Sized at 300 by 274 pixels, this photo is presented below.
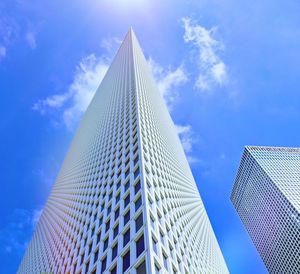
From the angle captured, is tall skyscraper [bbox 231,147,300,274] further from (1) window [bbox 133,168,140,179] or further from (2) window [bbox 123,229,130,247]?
(2) window [bbox 123,229,130,247]

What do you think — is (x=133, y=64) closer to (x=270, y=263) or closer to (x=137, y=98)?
(x=137, y=98)

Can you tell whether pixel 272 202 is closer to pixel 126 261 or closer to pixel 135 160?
pixel 135 160

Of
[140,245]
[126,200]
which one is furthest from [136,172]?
[140,245]

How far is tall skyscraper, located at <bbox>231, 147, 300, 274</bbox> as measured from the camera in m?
148

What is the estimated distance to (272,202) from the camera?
159625mm

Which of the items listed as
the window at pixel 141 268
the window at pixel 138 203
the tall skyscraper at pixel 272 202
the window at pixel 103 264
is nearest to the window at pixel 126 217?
the window at pixel 138 203

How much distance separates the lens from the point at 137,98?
68438mm

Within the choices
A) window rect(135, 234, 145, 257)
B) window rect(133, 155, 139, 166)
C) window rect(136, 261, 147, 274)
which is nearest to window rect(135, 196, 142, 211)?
window rect(135, 234, 145, 257)

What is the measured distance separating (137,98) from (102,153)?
13492 mm

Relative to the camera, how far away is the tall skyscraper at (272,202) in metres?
148

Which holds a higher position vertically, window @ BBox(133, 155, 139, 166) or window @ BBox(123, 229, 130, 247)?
window @ BBox(133, 155, 139, 166)

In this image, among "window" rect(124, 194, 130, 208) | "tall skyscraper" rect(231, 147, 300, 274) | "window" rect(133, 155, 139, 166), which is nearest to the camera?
"window" rect(124, 194, 130, 208)

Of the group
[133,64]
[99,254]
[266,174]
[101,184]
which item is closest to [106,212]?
[99,254]

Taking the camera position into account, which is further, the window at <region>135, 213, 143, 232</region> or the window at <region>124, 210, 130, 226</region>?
the window at <region>124, 210, 130, 226</region>
